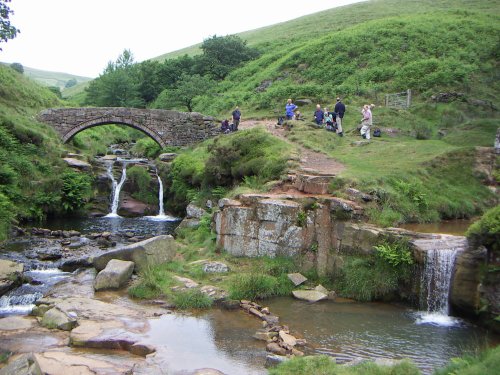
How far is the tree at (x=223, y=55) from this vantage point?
49.7 meters

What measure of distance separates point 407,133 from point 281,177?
441 inches

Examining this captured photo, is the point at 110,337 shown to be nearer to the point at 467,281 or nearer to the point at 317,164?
the point at 467,281

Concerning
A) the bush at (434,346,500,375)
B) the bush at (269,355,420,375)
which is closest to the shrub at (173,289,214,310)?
the bush at (269,355,420,375)

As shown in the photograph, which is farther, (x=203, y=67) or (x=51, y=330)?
(x=203, y=67)

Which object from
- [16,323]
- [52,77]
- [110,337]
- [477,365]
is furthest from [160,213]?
[52,77]

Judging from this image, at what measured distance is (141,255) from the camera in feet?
53.9

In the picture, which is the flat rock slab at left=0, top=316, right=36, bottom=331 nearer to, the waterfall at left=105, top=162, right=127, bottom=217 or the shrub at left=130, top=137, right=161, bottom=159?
the waterfall at left=105, top=162, right=127, bottom=217

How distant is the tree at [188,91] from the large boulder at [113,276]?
95.4ft

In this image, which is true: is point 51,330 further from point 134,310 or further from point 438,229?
point 438,229

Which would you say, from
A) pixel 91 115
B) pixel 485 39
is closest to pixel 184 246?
pixel 91 115

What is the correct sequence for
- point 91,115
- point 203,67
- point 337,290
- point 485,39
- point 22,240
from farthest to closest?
point 203,67
point 485,39
point 91,115
point 22,240
point 337,290

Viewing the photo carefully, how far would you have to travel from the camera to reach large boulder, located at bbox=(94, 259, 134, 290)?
1527 centimetres

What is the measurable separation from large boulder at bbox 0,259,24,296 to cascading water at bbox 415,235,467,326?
11622mm

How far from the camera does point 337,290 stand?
15195 mm
